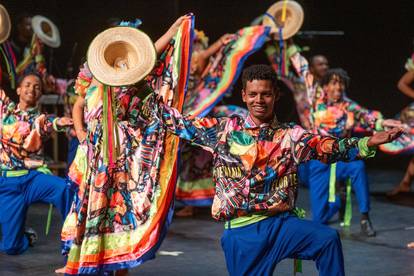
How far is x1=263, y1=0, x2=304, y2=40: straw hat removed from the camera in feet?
23.7

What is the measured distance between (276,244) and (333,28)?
7.41 meters

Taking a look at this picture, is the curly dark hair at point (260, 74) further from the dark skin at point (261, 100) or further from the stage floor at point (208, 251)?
the stage floor at point (208, 251)

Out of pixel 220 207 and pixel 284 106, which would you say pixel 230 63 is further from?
pixel 220 207

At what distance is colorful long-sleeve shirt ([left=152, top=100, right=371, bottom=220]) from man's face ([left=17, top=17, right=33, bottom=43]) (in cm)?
513

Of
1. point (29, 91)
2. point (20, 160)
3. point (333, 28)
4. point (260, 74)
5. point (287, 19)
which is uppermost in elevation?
point (333, 28)

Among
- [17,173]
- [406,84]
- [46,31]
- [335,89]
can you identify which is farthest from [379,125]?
[46,31]

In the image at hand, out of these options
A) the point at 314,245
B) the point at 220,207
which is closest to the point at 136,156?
the point at 220,207

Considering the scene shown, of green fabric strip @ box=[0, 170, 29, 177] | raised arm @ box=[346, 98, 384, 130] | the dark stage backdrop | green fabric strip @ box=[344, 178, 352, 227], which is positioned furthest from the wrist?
the dark stage backdrop

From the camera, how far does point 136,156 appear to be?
468 centimetres

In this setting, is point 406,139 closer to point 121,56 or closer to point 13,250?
point 13,250

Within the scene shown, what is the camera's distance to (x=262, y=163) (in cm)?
361

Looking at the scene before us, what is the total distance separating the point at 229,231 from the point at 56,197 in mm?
2223

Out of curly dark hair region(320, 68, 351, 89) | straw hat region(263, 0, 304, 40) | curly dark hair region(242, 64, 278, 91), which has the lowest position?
curly dark hair region(242, 64, 278, 91)

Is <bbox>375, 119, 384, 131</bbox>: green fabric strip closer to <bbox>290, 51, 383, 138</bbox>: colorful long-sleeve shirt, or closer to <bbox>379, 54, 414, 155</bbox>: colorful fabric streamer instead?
<bbox>290, 51, 383, 138</bbox>: colorful long-sleeve shirt
